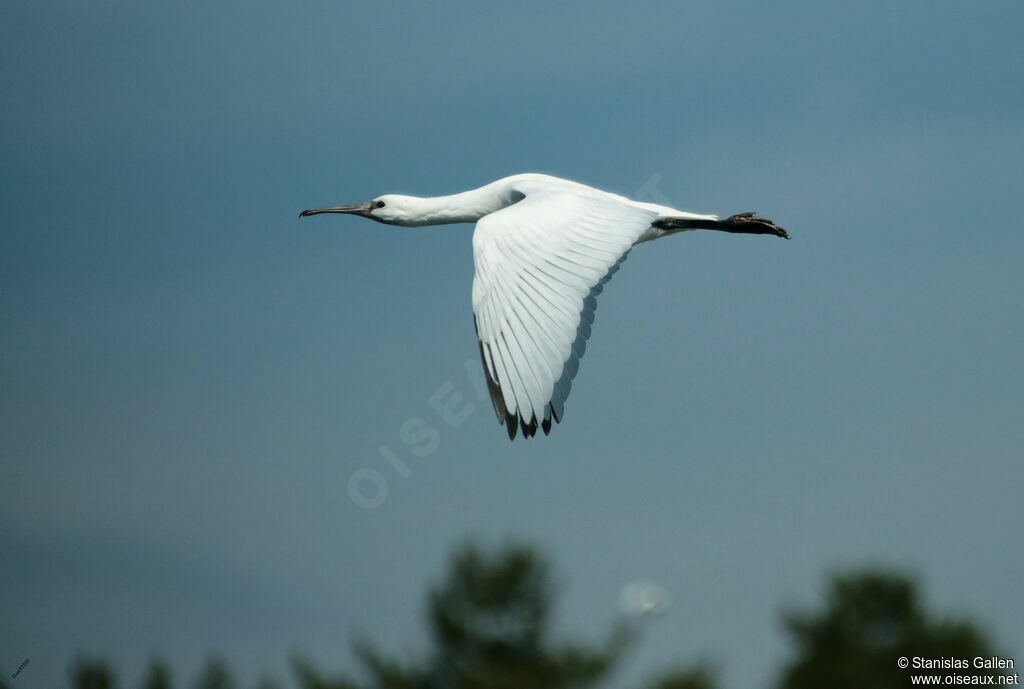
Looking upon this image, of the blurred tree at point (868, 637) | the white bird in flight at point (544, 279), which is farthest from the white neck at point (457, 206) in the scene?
the blurred tree at point (868, 637)

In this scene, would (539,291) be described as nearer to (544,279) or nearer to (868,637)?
(544,279)

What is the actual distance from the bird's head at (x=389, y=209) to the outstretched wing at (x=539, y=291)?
135 inches

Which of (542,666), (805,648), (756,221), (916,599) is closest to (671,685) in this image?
(756,221)

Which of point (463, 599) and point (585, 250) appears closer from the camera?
point (585, 250)

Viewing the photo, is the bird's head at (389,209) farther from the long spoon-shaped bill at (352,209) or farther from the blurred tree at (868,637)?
the blurred tree at (868,637)

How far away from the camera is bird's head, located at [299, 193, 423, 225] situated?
59.6 feet

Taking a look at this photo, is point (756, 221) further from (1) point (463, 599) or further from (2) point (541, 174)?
(1) point (463, 599)

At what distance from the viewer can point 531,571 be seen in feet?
87.8

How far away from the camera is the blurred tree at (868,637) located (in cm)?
2553

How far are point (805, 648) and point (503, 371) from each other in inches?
578

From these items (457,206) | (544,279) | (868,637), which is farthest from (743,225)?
(868,637)

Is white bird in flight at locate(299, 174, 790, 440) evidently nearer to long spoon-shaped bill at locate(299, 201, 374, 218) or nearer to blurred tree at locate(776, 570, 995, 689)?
long spoon-shaped bill at locate(299, 201, 374, 218)

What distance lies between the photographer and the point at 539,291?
527 inches

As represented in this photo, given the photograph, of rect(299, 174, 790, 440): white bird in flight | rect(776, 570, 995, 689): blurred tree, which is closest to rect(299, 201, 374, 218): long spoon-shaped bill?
rect(299, 174, 790, 440): white bird in flight
